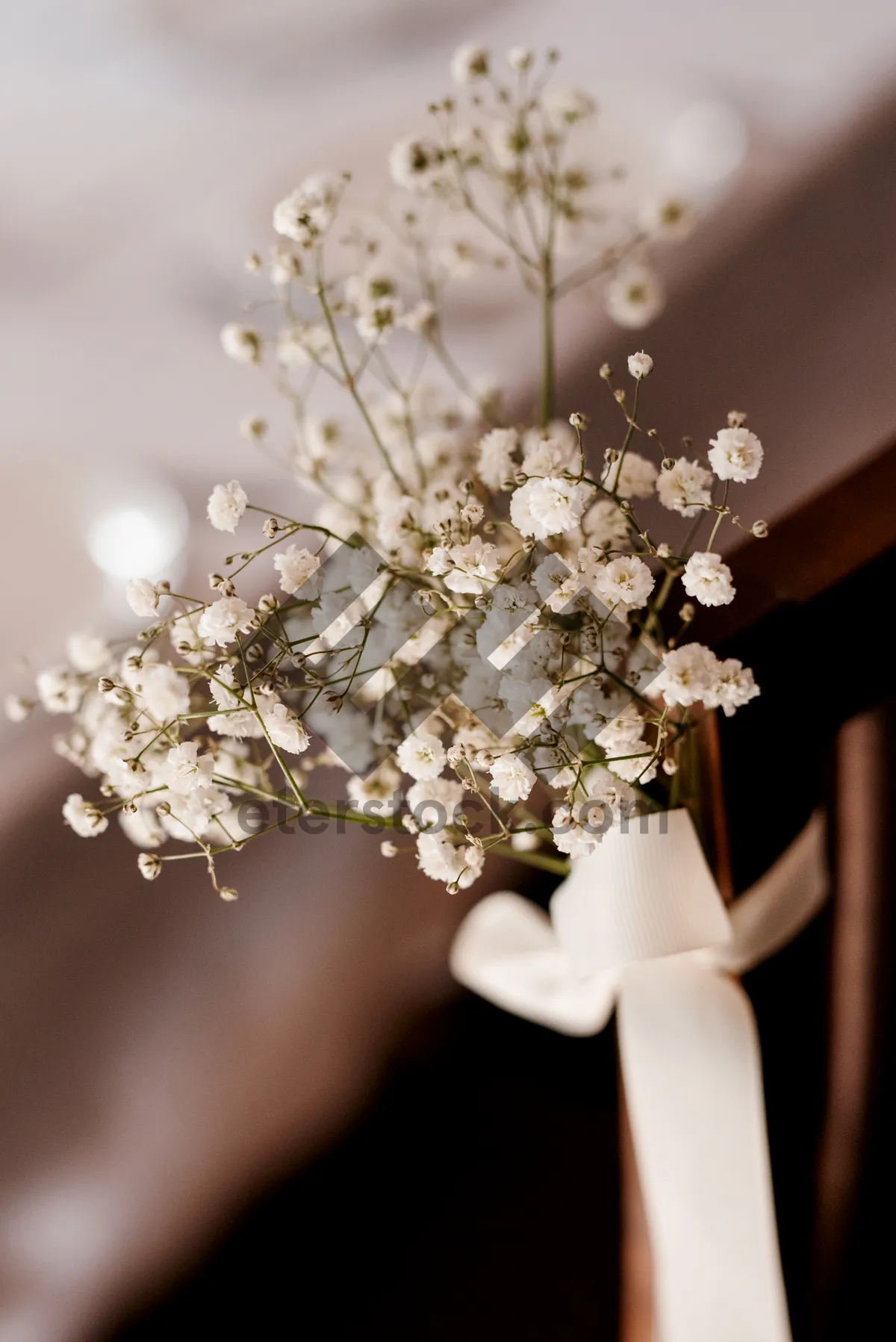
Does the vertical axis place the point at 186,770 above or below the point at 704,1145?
above

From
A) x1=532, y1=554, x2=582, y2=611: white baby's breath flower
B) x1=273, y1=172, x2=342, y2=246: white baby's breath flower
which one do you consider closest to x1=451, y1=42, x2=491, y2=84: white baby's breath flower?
x1=273, y1=172, x2=342, y2=246: white baby's breath flower

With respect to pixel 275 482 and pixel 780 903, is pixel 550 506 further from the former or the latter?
pixel 275 482

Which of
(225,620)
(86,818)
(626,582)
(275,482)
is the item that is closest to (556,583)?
(626,582)

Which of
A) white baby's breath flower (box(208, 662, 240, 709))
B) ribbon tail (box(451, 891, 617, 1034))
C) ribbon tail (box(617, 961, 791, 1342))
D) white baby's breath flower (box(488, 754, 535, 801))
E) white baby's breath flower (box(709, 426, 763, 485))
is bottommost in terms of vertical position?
ribbon tail (box(617, 961, 791, 1342))

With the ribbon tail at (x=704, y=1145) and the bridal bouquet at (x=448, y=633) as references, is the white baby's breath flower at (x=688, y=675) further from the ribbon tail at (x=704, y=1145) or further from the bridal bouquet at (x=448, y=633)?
the ribbon tail at (x=704, y=1145)

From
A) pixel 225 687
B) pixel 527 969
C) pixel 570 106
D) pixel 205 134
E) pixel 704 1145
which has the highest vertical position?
pixel 205 134

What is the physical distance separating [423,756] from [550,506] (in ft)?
0.40

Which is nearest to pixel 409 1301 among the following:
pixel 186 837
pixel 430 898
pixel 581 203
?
pixel 430 898

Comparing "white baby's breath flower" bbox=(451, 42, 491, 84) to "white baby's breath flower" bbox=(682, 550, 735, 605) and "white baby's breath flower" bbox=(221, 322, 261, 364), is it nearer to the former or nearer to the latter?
"white baby's breath flower" bbox=(221, 322, 261, 364)

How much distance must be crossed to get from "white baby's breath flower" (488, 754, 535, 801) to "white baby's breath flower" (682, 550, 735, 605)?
10 cm

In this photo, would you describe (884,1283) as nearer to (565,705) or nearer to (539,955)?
(539,955)

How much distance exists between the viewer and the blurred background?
0.66 m

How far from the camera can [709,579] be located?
0.36 metres

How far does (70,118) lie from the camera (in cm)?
64
